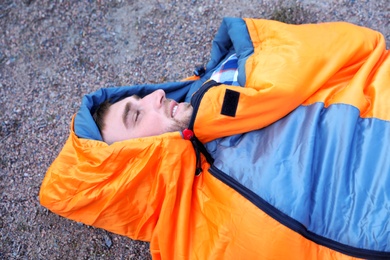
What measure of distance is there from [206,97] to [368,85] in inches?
27.3

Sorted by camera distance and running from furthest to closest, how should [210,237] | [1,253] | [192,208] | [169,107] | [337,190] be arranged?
[1,253] < [169,107] < [192,208] < [210,237] < [337,190]

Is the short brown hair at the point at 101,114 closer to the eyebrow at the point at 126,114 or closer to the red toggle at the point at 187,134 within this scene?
the eyebrow at the point at 126,114

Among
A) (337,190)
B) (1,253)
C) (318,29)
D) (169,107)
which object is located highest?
(318,29)

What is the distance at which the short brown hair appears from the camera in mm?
1935

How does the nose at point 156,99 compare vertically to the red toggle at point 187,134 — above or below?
above

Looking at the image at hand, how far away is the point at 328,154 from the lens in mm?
1624

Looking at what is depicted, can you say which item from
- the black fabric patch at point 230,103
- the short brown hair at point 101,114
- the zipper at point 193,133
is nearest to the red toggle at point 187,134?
the zipper at point 193,133

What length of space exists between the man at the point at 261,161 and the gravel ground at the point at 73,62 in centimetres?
70

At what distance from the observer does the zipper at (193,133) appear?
1.79 meters

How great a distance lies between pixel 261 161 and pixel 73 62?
1.60m

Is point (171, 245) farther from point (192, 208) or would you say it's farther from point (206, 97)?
point (206, 97)

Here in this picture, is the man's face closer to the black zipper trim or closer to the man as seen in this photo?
the man

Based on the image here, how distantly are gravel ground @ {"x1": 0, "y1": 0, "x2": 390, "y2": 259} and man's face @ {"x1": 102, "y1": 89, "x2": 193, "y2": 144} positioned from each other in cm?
68

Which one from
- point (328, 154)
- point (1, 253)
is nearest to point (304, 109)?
point (328, 154)
